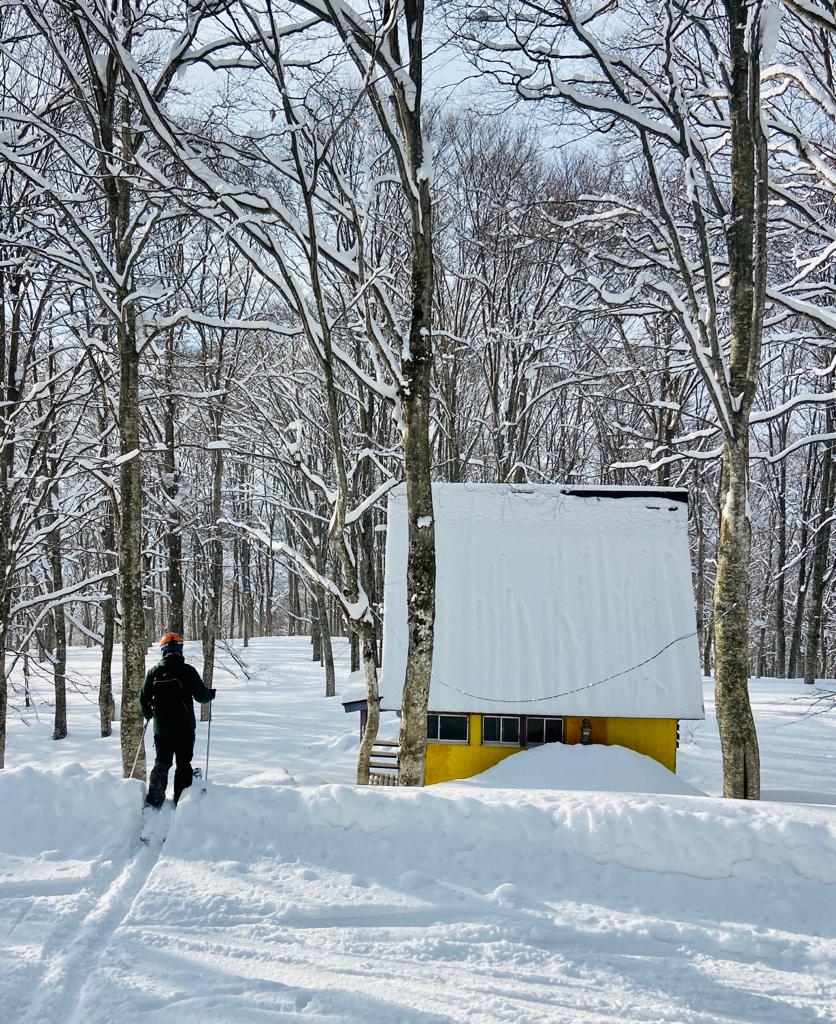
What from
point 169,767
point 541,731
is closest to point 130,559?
point 169,767

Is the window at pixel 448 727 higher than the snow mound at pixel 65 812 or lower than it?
lower

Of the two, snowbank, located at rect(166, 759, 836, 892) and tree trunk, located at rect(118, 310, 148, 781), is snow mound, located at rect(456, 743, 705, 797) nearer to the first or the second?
tree trunk, located at rect(118, 310, 148, 781)

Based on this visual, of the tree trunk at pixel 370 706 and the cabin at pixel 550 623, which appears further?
the cabin at pixel 550 623

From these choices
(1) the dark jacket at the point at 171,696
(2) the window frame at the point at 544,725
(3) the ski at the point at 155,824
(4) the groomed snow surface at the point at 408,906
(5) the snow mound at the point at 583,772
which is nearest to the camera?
(4) the groomed snow surface at the point at 408,906

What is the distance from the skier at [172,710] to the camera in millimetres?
6664

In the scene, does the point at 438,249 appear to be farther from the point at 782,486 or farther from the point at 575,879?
the point at 782,486

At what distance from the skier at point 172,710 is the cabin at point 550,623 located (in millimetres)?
6950

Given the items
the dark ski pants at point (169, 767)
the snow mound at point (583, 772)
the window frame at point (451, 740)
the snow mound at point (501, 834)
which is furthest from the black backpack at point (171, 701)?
the window frame at point (451, 740)

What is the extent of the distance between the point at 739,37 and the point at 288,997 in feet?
32.7

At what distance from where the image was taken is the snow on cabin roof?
13.7m

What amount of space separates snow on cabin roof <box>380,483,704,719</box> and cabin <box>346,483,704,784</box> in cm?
2

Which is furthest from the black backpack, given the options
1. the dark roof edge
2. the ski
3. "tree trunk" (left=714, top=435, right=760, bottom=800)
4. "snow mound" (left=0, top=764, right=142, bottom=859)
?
the dark roof edge

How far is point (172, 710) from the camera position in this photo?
270 inches

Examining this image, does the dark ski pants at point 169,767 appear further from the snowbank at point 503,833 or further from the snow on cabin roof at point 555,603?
the snow on cabin roof at point 555,603
